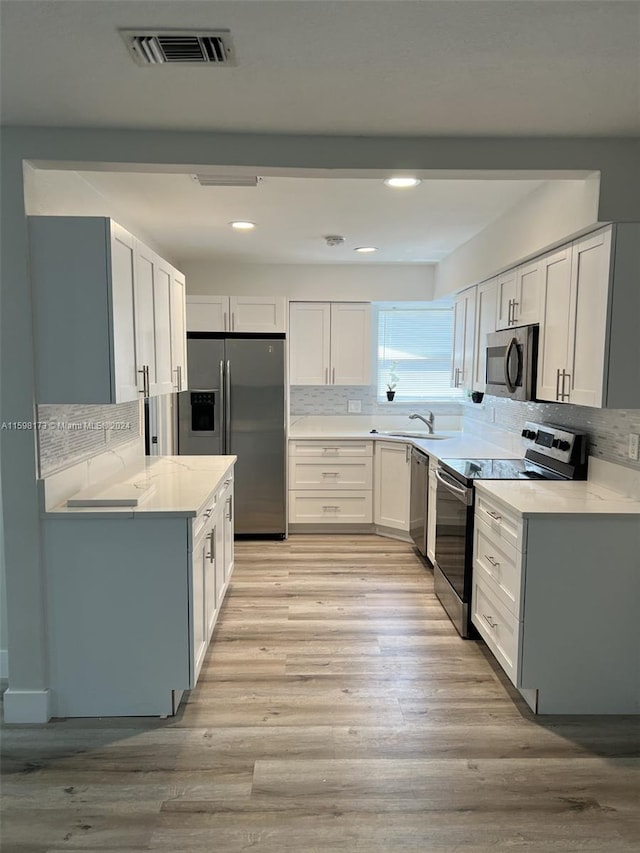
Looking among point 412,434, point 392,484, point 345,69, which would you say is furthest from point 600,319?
point 412,434

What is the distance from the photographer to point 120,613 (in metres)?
2.39

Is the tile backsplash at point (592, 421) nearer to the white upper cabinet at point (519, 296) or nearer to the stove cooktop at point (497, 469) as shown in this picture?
the stove cooktop at point (497, 469)

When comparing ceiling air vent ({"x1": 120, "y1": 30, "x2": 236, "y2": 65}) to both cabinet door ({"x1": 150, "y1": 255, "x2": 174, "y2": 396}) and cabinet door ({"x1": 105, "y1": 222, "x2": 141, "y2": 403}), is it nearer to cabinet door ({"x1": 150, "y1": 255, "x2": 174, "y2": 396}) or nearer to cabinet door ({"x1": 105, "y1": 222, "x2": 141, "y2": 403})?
cabinet door ({"x1": 105, "y1": 222, "x2": 141, "y2": 403})

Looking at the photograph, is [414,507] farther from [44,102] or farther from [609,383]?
[44,102]

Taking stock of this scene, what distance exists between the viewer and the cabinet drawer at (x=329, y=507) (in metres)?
5.04

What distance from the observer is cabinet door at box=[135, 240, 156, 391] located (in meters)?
2.62

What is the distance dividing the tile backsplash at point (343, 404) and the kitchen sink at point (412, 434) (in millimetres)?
209

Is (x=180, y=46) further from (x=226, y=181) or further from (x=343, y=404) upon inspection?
(x=343, y=404)

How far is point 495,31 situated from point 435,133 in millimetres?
701

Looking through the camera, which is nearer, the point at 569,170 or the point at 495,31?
the point at 495,31

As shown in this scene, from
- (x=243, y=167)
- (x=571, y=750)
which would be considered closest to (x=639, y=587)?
(x=571, y=750)

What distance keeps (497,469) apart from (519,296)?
104 centimetres

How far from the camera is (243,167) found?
2252 millimetres

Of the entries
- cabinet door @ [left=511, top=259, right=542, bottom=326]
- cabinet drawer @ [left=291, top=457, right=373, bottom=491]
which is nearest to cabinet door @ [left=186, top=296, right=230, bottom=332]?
cabinet drawer @ [left=291, top=457, right=373, bottom=491]
